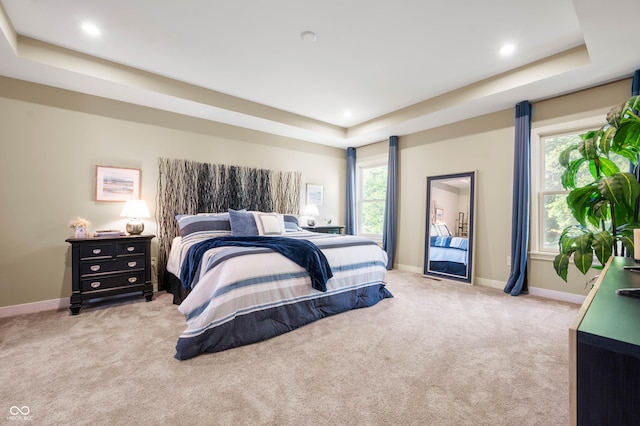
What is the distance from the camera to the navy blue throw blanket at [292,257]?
8.61 feet

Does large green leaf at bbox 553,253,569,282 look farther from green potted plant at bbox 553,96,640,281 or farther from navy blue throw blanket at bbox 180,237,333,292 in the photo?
navy blue throw blanket at bbox 180,237,333,292

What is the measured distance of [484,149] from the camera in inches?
162

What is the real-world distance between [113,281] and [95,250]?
388 millimetres

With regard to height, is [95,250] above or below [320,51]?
below

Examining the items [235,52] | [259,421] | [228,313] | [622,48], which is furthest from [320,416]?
[622,48]

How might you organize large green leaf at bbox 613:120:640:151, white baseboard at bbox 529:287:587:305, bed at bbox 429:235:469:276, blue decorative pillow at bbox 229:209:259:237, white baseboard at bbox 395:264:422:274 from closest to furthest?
large green leaf at bbox 613:120:640:151 → white baseboard at bbox 529:287:587:305 → blue decorative pillow at bbox 229:209:259:237 → bed at bbox 429:235:469:276 → white baseboard at bbox 395:264:422:274

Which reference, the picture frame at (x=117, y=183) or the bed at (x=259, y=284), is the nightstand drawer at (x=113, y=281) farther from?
the picture frame at (x=117, y=183)

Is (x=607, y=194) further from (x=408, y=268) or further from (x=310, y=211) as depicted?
(x=310, y=211)

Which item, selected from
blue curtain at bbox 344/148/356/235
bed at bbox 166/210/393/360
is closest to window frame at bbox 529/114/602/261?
bed at bbox 166/210/393/360

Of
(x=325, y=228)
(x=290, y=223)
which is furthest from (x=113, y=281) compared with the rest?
(x=325, y=228)

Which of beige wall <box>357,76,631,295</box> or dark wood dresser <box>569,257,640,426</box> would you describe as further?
beige wall <box>357,76,631,295</box>

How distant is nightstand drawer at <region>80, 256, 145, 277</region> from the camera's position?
9.81 ft

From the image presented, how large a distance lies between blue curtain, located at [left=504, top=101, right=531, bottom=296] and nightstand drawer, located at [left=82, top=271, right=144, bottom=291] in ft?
15.1

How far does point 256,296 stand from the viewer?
2.34 metres
